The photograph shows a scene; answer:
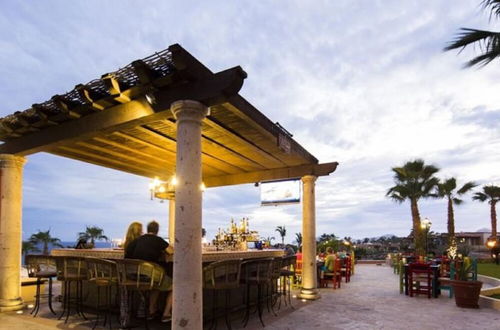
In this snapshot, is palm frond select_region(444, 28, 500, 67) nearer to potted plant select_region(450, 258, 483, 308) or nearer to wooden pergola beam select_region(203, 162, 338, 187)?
wooden pergola beam select_region(203, 162, 338, 187)

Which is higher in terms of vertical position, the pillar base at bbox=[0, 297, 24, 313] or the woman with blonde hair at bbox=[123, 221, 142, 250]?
the woman with blonde hair at bbox=[123, 221, 142, 250]

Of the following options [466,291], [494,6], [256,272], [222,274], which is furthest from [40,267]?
[494,6]

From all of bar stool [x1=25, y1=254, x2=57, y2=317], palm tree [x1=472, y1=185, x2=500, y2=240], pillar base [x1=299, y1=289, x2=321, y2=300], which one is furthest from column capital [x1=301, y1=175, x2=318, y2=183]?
palm tree [x1=472, y1=185, x2=500, y2=240]

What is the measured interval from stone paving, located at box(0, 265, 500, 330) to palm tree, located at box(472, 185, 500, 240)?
23.4 meters

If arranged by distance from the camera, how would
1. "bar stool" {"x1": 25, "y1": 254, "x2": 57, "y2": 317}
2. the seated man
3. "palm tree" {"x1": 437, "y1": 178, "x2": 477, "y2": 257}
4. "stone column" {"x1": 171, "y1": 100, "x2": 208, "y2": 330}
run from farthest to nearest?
"palm tree" {"x1": 437, "y1": 178, "x2": 477, "y2": 257} → "bar stool" {"x1": 25, "y1": 254, "x2": 57, "y2": 317} → the seated man → "stone column" {"x1": 171, "y1": 100, "x2": 208, "y2": 330}

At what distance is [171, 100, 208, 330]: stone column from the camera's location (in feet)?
13.0

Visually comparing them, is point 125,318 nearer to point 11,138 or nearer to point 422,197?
point 11,138

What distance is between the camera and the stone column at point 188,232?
13.0 feet

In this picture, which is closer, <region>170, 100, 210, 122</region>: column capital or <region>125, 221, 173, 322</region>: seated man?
<region>170, 100, 210, 122</region>: column capital

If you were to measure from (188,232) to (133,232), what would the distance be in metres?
1.75

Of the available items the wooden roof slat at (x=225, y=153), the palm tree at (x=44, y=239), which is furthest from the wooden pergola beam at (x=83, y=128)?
the palm tree at (x=44, y=239)

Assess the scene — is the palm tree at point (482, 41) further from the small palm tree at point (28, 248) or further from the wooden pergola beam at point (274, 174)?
the small palm tree at point (28, 248)

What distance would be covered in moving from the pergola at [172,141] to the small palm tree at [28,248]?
14.9m

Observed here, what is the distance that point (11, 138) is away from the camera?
6.73 m
